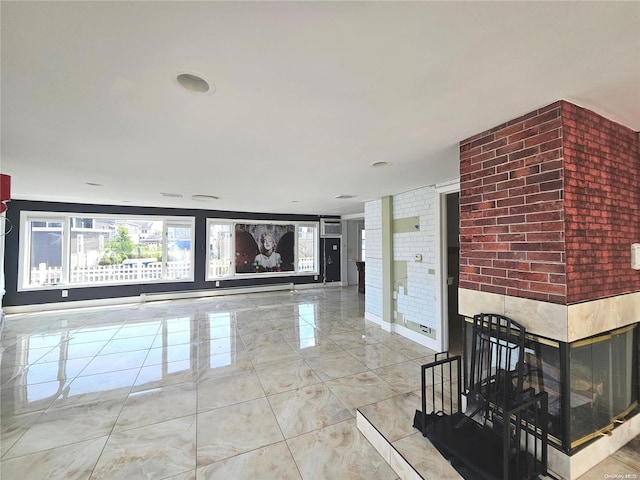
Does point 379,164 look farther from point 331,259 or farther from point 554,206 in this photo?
point 331,259

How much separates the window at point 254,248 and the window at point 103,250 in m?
0.64

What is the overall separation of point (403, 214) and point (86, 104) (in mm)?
3980

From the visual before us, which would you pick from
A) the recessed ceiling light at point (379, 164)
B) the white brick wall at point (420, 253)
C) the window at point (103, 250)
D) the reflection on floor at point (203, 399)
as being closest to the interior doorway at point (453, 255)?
the white brick wall at point (420, 253)

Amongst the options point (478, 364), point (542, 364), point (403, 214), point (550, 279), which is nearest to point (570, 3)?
point (550, 279)

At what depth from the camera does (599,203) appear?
175 cm

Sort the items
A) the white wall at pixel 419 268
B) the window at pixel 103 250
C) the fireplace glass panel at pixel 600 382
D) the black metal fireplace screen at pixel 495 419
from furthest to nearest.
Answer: the window at pixel 103 250 → the white wall at pixel 419 268 → the fireplace glass panel at pixel 600 382 → the black metal fireplace screen at pixel 495 419

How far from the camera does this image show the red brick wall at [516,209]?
1603 mm

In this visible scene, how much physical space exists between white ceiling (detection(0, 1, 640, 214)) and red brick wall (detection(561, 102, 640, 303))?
151mm

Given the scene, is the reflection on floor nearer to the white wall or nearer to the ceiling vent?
the white wall

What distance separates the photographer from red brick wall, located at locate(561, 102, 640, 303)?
160 cm

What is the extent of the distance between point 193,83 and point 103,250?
6.66 m

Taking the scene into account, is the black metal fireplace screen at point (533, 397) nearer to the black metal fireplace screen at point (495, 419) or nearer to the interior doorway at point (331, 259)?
the black metal fireplace screen at point (495, 419)

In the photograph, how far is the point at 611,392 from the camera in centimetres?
A: 187

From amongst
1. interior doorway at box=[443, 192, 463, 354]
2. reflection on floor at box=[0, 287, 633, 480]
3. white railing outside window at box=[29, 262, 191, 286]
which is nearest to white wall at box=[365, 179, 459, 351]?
reflection on floor at box=[0, 287, 633, 480]
